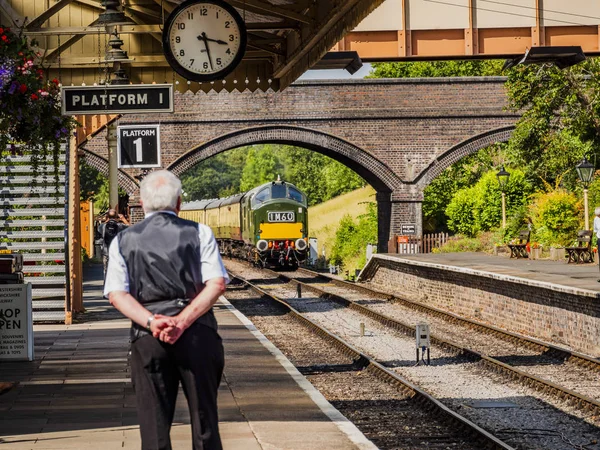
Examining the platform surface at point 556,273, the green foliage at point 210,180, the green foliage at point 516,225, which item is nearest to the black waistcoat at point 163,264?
the platform surface at point 556,273

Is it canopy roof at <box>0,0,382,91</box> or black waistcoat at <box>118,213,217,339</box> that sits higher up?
canopy roof at <box>0,0,382,91</box>

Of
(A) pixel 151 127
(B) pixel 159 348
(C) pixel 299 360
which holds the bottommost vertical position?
(C) pixel 299 360

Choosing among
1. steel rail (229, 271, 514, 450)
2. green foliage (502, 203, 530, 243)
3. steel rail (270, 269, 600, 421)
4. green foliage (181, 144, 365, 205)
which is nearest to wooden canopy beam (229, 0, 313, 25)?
steel rail (229, 271, 514, 450)

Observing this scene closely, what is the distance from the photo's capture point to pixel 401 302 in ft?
87.6

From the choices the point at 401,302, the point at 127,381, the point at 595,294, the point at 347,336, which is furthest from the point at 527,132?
the point at 127,381

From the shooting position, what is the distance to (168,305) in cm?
542

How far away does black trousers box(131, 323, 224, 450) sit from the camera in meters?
5.42

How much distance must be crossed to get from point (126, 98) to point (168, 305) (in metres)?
6.97

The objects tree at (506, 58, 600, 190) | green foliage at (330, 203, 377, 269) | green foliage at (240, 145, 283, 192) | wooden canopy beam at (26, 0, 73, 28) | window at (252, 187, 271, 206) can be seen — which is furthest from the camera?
green foliage at (240, 145, 283, 192)

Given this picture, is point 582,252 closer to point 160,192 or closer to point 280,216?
point 280,216

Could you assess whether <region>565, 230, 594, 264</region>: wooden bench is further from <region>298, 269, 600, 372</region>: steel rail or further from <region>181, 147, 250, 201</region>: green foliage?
<region>181, 147, 250, 201</region>: green foliage

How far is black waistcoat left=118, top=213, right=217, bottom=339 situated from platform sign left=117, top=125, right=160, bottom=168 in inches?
443

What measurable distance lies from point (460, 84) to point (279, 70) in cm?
2784

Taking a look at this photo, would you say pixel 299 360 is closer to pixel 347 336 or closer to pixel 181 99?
pixel 347 336
